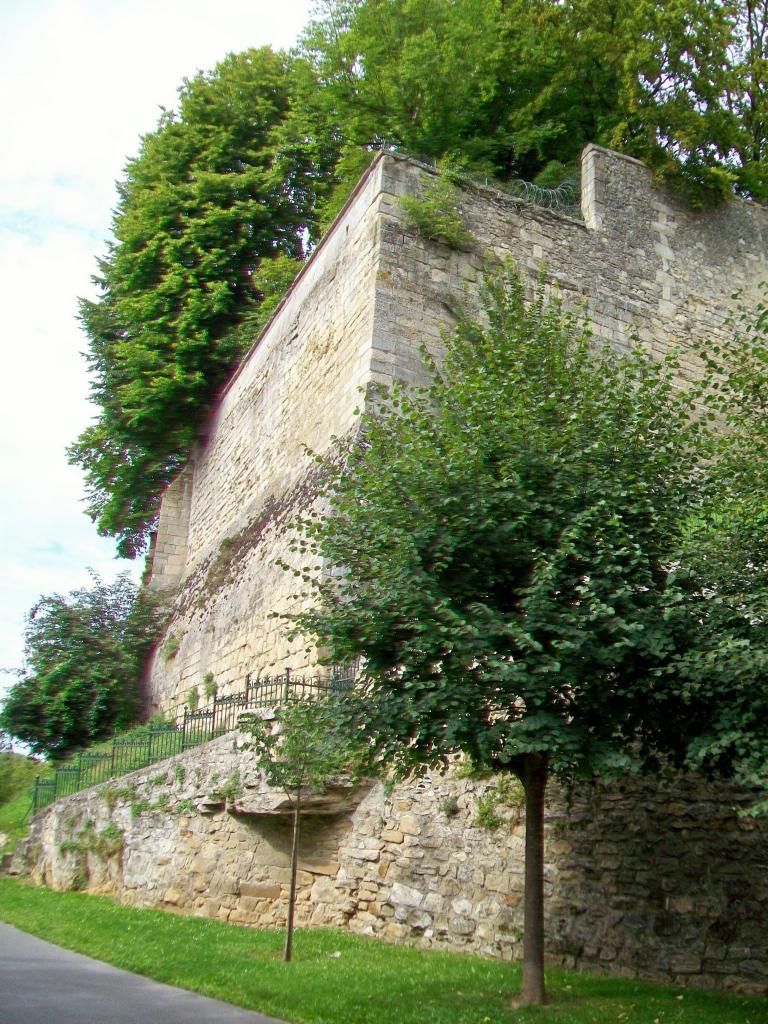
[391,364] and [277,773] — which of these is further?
[391,364]

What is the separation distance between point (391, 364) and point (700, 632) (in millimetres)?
6822

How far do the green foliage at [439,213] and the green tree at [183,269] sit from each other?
7702 millimetres

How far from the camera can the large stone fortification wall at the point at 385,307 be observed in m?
13.1

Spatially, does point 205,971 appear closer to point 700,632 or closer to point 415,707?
point 415,707

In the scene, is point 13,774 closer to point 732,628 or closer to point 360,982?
point 360,982

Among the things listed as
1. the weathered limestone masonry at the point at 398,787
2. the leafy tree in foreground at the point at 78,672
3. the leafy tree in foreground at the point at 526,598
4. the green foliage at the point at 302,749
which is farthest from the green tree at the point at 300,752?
the leafy tree in foreground at the point at 78,672

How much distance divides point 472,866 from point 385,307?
7351 mm

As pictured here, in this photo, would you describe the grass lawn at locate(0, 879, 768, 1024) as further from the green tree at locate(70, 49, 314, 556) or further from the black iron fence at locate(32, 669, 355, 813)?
the green tree at locate(70, 49, 314, 556)

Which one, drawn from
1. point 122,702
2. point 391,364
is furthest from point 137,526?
point 391,364

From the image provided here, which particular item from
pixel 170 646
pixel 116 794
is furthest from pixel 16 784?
pixel 116 794

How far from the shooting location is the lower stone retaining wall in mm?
7129

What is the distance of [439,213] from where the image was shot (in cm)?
1338

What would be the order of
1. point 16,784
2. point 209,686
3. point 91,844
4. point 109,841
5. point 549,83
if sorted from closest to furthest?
point 109,841 < point 91,844 < point 209,686 < point 549,83 < point 16,784

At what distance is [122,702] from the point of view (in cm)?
1975
